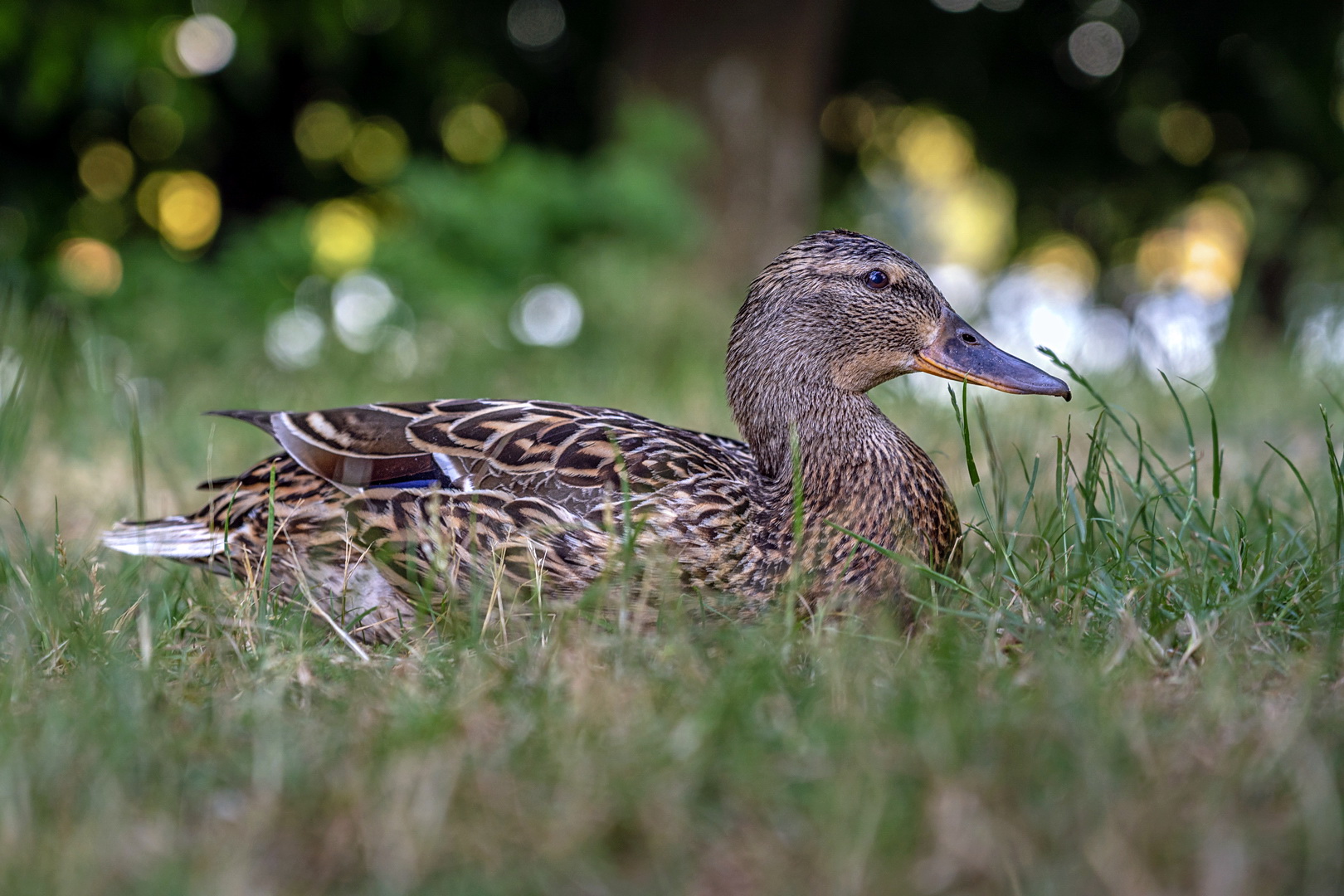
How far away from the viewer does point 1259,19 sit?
9688 millimetres

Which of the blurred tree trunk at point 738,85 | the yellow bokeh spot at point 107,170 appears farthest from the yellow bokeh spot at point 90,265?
the blurred tree trunk at point 738,85

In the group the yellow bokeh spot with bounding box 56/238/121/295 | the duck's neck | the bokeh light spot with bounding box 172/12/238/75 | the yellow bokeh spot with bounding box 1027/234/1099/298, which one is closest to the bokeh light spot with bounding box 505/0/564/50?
the bokeh light spot with bounding box 172/12/238/75

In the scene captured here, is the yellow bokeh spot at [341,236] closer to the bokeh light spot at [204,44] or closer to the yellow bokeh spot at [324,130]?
the yellow bokeh spot at [324,130]

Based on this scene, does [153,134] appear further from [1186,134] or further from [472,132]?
[1186,134]

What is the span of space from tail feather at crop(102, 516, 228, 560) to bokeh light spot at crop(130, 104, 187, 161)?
21.0 feet

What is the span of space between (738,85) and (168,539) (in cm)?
628

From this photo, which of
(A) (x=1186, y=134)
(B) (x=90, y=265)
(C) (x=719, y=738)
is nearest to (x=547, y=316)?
(B) (x=90, y=265)

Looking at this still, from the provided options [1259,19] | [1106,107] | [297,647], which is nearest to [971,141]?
[1106,107]

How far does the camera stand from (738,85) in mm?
8922

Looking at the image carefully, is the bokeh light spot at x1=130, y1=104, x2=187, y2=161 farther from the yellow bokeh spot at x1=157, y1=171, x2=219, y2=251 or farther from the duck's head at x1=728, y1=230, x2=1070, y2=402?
the duck's head at x1=728, y1=230, x2=1070, y2=402

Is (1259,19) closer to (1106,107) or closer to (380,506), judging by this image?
(1106,107)

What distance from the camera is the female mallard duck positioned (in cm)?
306

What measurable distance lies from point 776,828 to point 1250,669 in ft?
3.43

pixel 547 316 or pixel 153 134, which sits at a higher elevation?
pixel 153 134
